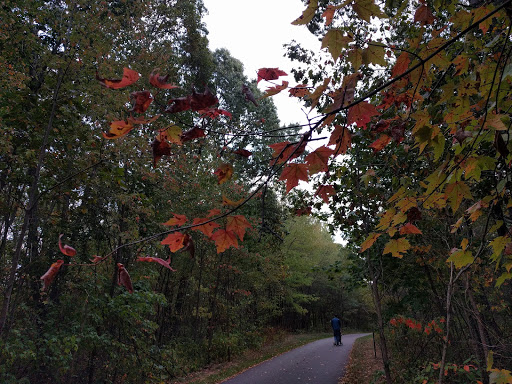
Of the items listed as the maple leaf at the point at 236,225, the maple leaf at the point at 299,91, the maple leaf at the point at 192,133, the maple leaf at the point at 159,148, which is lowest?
the maple leaf at the point at 236,225

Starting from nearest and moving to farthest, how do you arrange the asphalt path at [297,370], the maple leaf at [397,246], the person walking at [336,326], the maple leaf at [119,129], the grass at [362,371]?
the maple leaf at [119,129], the maple leaf at [397,246], the grass at [362,371], the asphalt path at [297,370], the person walking at [336,326]

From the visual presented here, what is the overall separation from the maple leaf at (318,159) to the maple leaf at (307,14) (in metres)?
0.45

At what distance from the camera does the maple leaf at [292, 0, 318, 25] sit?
1085mm

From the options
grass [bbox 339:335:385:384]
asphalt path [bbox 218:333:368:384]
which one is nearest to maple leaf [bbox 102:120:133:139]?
grass [bbox 339:335:385:384]

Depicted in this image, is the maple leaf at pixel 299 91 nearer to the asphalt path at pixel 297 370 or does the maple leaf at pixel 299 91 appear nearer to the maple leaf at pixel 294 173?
the maple leaf at pixel 294 173

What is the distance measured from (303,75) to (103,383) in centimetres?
723

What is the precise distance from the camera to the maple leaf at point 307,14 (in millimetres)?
1085

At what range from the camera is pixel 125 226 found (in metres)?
6.35

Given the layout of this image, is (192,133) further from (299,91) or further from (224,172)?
(299,91)

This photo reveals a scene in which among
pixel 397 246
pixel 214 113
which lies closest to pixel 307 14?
pixel 214 113

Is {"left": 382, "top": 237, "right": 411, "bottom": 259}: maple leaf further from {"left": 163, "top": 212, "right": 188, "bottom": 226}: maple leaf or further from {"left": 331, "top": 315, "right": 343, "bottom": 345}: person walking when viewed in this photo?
{"left": 331, "top": 315, "right": 343, "bottom": 345}: person walking

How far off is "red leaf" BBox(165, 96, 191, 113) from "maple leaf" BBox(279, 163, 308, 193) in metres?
0.44

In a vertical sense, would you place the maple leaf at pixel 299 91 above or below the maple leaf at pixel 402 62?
below

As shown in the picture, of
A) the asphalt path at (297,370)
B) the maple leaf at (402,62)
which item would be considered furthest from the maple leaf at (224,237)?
the asphalt path at (297,370)
